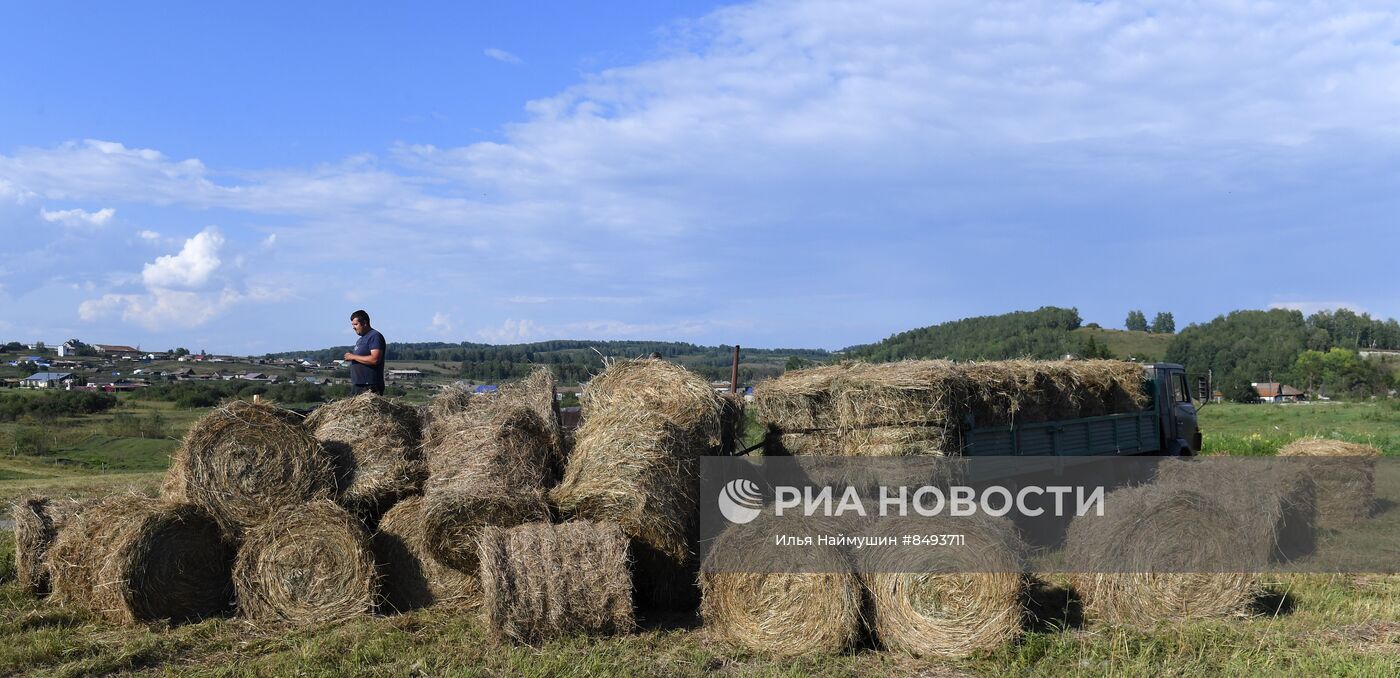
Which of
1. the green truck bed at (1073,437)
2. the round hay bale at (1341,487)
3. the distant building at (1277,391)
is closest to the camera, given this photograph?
the green truck bed at (1073,437)

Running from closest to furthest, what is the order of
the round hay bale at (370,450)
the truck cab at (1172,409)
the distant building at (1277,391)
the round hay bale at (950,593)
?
the round hay bale at (950,593), the round hay bale at (370,450), the truck cab at (1172,409), the distant building at (1277,391)

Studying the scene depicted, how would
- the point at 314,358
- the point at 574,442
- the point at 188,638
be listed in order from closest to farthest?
the point at 188,638 → the point at 574,442 → the point at 314,358

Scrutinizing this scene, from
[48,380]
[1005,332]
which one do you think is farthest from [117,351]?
[1005,332]

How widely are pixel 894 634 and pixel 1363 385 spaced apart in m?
87.5

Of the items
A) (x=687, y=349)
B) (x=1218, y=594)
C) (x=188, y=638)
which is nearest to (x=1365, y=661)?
(x=1218, y=594)

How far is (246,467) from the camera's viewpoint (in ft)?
28.1

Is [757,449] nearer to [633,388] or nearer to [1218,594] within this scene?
[633,388]

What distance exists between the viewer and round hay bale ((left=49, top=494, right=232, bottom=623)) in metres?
7.73

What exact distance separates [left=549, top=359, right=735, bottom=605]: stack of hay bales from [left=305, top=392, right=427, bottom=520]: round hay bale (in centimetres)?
176

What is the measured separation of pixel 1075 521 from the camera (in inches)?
328

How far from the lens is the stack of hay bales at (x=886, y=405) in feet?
31.1

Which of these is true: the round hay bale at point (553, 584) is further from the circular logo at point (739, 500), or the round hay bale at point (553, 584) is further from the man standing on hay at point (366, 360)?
the man standing on hay at point (366, 360)

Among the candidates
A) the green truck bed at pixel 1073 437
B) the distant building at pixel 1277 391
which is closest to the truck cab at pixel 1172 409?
the green truck bed at pixel 1073 437

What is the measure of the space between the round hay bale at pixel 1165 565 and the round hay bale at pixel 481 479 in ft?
15.5
